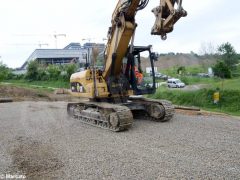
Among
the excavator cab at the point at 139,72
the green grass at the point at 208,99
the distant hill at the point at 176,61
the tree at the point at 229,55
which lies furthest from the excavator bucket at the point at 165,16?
the distant hill at the point at 176,61

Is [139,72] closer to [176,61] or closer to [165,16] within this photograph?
[165,16]

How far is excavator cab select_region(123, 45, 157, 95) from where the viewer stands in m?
10.3

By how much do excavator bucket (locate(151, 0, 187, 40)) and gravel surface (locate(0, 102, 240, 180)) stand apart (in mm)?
2769

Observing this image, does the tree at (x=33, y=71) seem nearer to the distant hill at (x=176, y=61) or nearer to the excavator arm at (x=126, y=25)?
the distant hill at (x=176, y=61)

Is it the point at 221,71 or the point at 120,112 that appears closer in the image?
the point at 120,112

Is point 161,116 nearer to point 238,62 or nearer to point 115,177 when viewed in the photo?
point 115,177

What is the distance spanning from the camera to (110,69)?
33.3 ft

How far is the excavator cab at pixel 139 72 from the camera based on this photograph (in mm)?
10305

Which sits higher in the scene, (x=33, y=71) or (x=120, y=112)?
(x=33, y=71)

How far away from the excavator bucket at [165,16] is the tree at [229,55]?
3777 cm

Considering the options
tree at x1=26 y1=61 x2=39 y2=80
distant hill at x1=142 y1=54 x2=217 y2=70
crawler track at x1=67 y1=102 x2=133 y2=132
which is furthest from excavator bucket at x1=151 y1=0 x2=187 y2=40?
distant hill at x1=142 y1=54 x2=217 y2=70

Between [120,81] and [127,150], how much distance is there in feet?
12.7

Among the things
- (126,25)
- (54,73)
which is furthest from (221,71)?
(126,25)

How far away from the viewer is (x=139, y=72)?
10.6m
